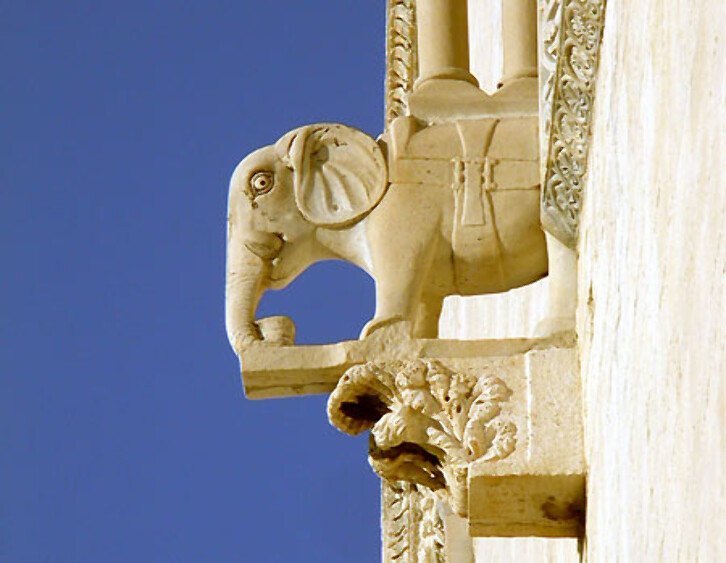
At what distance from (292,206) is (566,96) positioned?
955mm

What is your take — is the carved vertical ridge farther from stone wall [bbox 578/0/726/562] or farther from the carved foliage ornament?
Answer: stone wall [bbox 578/0/726/562]

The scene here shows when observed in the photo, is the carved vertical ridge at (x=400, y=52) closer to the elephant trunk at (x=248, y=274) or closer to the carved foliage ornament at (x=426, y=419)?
the elephant trunk at (x=248, y=274)

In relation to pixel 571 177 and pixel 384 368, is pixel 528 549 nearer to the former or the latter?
pixel 384 368

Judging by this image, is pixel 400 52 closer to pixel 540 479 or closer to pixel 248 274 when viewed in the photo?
pixel 248 274

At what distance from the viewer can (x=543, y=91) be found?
3.88 meters

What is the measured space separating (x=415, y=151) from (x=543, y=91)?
642mm

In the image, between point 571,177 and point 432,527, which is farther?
point 432,527

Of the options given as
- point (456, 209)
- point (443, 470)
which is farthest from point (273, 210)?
point (443, 470)

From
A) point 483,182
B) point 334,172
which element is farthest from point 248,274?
point 483,182

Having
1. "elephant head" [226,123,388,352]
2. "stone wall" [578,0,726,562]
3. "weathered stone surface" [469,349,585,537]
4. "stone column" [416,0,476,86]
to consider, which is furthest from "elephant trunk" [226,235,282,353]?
"stone wall" [578,0,726,562]

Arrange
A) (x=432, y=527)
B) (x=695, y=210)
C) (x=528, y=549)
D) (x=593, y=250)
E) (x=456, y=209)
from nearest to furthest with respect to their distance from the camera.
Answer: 1. (x=695, y=210)
2. (x=593, y=250)
3. (x=456, y=209)
4. (x=528, y=549)
5. (x=432, y=527)

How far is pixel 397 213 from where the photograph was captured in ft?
14.5

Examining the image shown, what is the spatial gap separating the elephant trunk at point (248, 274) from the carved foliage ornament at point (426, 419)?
33 centimetres

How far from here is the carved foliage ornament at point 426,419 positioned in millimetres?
3957
